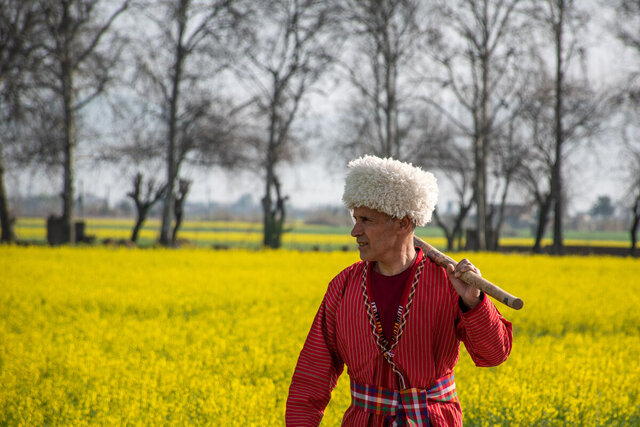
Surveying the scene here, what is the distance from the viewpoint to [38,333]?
8.06 m

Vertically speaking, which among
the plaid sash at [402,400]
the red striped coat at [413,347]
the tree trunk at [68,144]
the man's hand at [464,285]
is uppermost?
the tree trunk at [68,144]

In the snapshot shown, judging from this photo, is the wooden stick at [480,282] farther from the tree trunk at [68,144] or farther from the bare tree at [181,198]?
the bare tree at [181,198]

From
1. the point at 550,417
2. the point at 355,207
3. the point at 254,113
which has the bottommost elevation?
the point at 550,417

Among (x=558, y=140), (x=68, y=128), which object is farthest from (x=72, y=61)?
(x=558, y=140)

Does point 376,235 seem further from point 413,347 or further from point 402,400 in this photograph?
point 402,400

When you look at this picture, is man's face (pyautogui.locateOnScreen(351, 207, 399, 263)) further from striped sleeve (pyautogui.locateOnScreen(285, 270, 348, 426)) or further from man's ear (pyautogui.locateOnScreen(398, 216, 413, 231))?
striped sleeve (pyautogui.locateOnScreen(285, 270, 348, 426))

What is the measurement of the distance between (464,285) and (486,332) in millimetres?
186

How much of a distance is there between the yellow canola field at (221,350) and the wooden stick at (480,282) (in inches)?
90.9

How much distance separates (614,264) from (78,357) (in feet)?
50.4

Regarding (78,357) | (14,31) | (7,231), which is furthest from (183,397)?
(7,231)

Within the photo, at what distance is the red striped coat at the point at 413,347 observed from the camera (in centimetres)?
270

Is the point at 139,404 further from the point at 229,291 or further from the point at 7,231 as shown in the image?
the point at 7,231

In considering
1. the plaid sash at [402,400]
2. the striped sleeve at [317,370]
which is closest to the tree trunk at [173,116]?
the striped sleeve at [317,370]

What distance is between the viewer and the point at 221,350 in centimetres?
727
